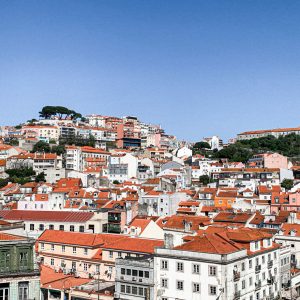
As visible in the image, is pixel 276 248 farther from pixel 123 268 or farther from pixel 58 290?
pixel 58 290

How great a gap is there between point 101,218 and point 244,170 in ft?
179

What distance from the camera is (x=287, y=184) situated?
101500 millimetres

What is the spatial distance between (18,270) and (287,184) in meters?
83.3

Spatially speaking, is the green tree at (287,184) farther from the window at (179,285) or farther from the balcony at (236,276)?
the window at (179,285)

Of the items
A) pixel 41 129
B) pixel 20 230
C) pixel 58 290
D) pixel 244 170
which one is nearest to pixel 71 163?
pixel 41 129

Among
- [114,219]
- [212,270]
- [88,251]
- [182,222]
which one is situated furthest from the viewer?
[114,219]

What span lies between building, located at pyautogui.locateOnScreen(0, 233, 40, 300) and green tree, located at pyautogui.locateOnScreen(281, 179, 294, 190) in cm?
8072

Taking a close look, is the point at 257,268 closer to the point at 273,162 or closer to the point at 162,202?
the point at 162,202

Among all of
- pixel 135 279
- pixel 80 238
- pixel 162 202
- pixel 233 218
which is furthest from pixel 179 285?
pixel 162 202

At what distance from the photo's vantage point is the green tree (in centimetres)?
10031

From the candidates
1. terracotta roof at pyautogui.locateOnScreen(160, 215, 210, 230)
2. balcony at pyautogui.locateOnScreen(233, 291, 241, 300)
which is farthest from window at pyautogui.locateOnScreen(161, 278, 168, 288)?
terracotta roof at pyautogui.locateOnScreen(160, 215, 210, 230)

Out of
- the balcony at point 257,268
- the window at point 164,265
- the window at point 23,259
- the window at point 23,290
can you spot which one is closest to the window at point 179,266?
the window at point 164,265

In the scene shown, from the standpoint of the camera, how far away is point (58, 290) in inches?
1607

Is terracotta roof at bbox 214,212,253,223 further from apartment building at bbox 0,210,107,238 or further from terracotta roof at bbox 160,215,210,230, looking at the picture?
apartment building at bbox 0,210,107,238
